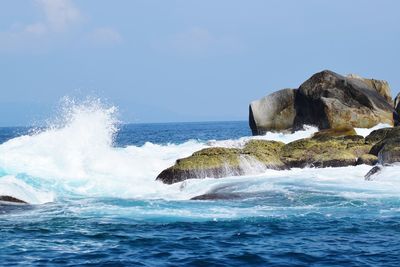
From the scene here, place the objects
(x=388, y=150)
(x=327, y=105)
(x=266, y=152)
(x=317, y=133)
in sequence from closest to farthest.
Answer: (x=388, y=150) < (x=266, y=152) < (x=317, y=133) < (x=327, y=105)

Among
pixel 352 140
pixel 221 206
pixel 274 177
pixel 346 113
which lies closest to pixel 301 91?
pixel 346 113

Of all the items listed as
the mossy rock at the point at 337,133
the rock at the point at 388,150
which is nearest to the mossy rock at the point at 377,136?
the rock at the point at 388,150

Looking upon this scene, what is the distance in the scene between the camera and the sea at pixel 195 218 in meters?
13.1

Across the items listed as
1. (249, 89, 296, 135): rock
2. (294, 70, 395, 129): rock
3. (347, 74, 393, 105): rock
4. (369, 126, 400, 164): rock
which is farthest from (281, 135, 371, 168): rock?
(347, 74, 393, 105): rock

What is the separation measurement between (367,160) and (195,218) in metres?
13.1

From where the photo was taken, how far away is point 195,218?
17422mm

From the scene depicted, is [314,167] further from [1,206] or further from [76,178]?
[1,206]

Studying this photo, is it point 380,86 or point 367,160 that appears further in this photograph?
point 380,86

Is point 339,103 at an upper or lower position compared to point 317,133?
upper

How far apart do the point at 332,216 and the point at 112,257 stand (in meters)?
6.80

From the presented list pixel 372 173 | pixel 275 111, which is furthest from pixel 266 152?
pixel 275 111

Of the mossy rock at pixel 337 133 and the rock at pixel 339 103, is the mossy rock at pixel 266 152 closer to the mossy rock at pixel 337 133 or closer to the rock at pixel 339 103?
the mossy rock at pixel 337 133

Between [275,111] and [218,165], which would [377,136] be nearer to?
[218,165]

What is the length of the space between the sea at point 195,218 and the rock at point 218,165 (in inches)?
17.8
